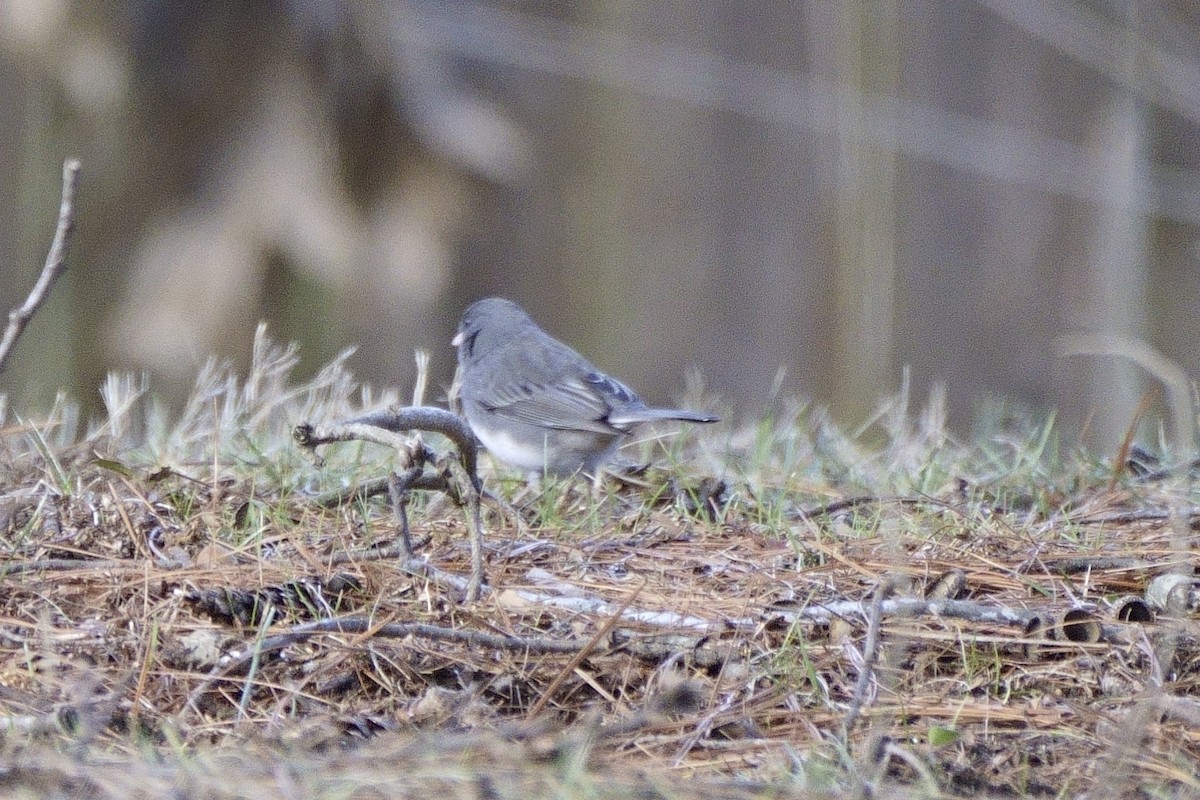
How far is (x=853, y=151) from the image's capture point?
21.2 ft

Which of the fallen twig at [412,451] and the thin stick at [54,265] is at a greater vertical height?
the thin stick at [54,265]

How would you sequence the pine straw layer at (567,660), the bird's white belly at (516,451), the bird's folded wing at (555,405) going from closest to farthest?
the pine straw layer at (567,660), the bird's white belly at (516,451), the bird's folded wing at (555,405)

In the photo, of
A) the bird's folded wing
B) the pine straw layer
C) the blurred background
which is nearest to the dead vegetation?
the pine straw layer

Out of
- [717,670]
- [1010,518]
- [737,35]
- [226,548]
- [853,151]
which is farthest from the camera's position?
[737,35]

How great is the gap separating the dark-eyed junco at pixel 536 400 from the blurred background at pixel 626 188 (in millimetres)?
1673

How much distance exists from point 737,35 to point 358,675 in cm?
554

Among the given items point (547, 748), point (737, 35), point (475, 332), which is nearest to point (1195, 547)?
point (547, 748)

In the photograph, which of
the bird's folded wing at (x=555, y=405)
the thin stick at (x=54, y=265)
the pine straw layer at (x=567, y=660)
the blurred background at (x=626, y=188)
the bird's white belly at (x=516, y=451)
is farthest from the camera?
the blurred background at (x=626, y=188)

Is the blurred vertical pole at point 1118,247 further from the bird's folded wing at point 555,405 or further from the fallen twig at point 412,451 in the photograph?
the fallen twig at point 412,451

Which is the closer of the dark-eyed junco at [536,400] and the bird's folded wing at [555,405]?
the dark-eyed junco at [536,400]

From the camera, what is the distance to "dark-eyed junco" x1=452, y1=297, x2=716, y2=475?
4133 mm

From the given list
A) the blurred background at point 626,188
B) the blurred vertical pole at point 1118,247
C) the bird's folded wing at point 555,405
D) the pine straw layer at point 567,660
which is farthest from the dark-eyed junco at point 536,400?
the blurred vertical pole at point 1118,247

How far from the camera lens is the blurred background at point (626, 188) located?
21.1ft

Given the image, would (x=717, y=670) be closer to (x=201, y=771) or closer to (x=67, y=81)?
(x=201, y=771)
